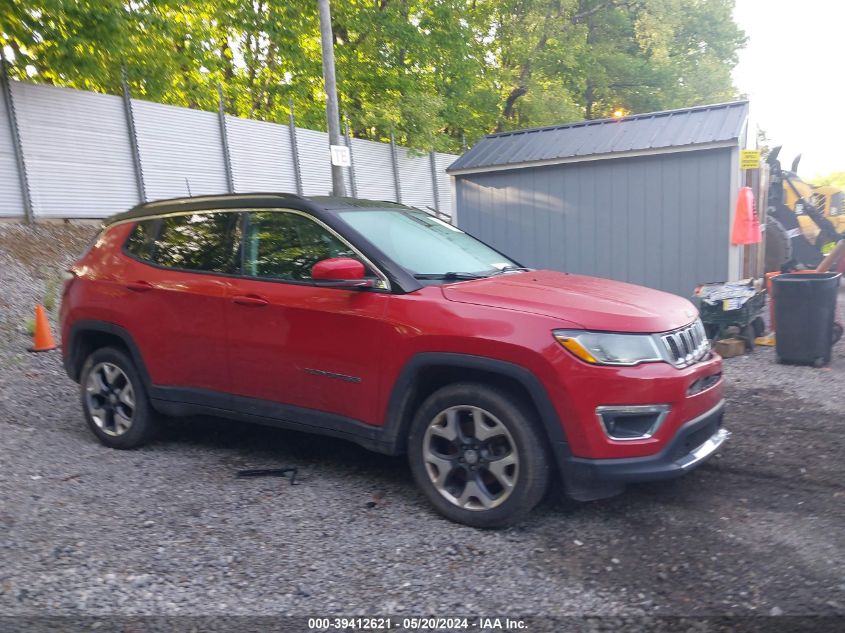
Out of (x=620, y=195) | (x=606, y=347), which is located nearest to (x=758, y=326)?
(x=620, y=195)

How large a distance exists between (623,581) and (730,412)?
3.24 m

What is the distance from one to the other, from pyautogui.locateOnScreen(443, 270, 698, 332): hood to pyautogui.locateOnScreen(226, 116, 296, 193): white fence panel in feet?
38.0

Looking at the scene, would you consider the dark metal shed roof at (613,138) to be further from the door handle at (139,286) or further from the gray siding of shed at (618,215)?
the door handle at (139,286)

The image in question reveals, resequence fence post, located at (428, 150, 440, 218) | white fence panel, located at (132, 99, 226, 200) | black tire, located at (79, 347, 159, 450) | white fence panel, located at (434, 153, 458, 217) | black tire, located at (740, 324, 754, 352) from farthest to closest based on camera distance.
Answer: white fence panel, located at (434, 153, 458, 217) → fence post, located at (428, 150, 440, 218) → white fence panel, located at (132, 99, 226, 200) → black tire, located at (740, 324, 754, 352) → black tire, located at (79, 347, 159, 450)

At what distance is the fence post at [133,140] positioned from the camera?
41.7 feet

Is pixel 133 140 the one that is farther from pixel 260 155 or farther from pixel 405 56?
pixel 405 56

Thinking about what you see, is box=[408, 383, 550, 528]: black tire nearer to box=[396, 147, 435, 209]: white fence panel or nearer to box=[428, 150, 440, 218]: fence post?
box=[396, 147, 435, 209]: white fence panel

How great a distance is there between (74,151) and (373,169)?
8.52 metres

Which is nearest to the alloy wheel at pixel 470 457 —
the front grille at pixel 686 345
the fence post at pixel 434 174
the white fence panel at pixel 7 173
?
the front grille at pixel 686 345

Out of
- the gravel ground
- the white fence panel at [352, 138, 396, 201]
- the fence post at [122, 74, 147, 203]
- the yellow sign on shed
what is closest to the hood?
the gravel ground

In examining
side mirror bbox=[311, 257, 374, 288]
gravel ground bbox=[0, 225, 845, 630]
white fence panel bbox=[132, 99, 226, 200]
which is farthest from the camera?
white fence panel bbox=[132, 99, 226, 200]

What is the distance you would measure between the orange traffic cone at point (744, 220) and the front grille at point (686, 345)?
226 inches

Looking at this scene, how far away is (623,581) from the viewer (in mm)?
3338

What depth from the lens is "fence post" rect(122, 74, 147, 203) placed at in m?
12.7
